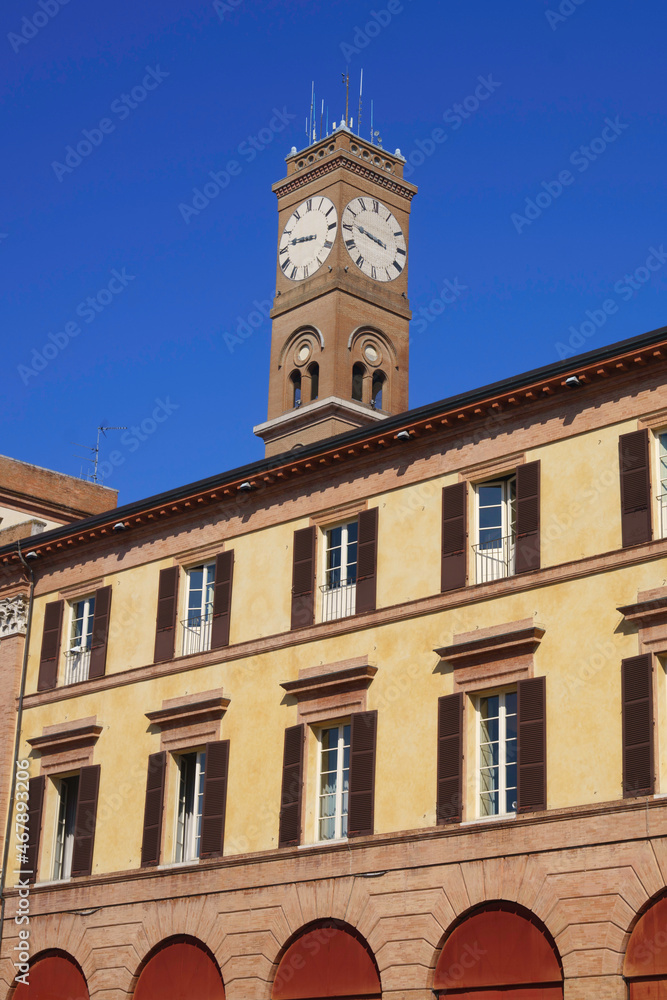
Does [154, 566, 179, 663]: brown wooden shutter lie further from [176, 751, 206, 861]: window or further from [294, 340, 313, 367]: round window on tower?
[294, 340, 313, 367]: round window on tower

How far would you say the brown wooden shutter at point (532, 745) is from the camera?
23766mm

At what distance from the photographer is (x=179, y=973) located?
28.7 metres

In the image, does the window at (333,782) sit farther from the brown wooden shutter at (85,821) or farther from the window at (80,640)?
the window at (80,640)

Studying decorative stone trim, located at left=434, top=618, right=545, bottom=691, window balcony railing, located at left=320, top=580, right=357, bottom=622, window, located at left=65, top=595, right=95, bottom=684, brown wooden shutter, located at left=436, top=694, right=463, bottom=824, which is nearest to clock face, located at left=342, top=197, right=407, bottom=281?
window, located at left=65, top=595, right=95, bottom=684

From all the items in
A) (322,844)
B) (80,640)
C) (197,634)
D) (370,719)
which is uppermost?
(80,640)

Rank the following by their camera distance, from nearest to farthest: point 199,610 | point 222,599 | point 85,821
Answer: point 222,599 < point 85,821 < point 199,610

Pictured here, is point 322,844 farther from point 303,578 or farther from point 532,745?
point 303,578

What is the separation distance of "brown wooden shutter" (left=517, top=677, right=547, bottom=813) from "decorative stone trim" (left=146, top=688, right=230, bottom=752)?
25.2ft

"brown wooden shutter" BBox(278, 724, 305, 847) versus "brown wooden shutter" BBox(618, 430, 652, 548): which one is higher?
"brown wooden shutter" BBox(618, 430, 652, 548)

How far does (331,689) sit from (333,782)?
1.77m

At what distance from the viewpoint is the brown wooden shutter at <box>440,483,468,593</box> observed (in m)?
26.5

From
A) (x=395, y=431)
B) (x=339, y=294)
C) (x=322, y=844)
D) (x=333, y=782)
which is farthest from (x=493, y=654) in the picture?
(x=339, y=294)

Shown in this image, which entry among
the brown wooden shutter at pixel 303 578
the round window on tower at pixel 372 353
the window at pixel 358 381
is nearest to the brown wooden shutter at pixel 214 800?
the brown wooden shutter at pixel 303 578

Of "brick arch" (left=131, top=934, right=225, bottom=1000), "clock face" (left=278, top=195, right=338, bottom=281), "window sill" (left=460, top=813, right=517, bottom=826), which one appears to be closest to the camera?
"window sill" (left=460, top=813, right=517, bottom=826)
